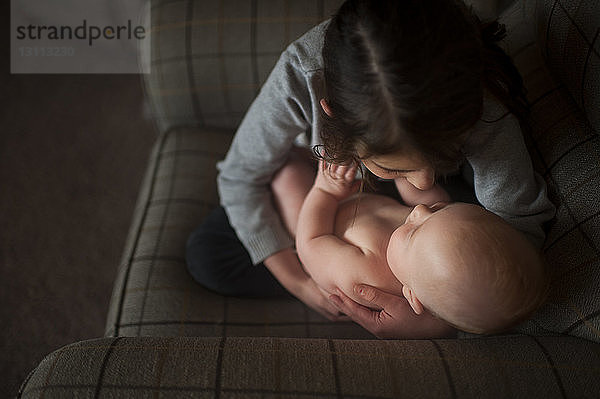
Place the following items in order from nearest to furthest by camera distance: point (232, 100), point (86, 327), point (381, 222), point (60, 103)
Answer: point (381, 222)
point (232, 100)
point (86, 327)
point (60, 103)

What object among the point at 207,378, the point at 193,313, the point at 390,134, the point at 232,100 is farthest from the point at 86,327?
the point at 390,134

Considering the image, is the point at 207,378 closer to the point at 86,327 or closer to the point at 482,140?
the point at 482,140

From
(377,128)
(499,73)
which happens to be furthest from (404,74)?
(499,73)

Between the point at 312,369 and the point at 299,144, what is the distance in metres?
0.51

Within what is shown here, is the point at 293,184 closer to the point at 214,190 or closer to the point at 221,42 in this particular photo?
the point at 214,190

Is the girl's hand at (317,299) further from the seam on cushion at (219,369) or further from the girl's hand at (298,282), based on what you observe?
the seam on cushion at (219,369)

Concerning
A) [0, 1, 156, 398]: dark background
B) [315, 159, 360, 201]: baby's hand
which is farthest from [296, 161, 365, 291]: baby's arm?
[0, 1, 156, 398]: dark background

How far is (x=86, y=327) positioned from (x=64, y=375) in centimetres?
83

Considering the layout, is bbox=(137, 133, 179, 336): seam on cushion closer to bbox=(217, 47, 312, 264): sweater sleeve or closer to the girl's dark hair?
bbox=(217, 47, 312, 264): sweater sleeve

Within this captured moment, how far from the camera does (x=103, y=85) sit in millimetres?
2037

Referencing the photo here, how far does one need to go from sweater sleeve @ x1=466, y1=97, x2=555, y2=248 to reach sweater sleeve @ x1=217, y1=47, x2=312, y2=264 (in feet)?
0.98

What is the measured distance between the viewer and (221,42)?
118 cm

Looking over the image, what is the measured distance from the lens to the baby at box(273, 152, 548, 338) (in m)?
0.71

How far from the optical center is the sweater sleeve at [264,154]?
877 millimetres
